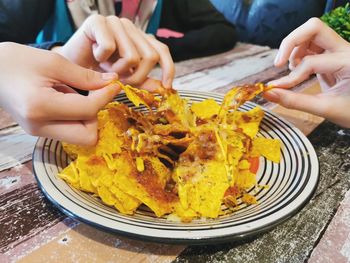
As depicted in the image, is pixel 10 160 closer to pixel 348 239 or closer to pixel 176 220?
pixel 176 220

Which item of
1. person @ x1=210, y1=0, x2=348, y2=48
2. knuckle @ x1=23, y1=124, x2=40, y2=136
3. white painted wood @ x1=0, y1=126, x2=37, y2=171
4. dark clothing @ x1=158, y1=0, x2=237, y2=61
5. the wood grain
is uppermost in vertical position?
knuckle @ x1=23, y1=124, x2=40, y2=136

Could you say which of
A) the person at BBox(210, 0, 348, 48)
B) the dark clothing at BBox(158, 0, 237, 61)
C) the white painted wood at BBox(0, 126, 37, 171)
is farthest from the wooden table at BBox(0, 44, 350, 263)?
the person at BBox(210, 0, 348, 48)

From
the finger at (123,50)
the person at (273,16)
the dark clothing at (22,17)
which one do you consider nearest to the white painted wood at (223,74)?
the finger at (123,50)

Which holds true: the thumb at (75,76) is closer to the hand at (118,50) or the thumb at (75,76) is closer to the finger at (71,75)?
the finger at (71,75)

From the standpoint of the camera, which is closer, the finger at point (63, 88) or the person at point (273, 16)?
the finger at point (63, 88)

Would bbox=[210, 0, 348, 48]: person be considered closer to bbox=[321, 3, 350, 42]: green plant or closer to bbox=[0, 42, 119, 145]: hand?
bbox=[321, 3, 350, 42]: green plant

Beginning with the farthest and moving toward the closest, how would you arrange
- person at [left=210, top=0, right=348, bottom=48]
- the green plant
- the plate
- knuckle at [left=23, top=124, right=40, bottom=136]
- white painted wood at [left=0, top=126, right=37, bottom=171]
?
1. person at [left=210, top=0, right=348, bottom=48]
2. the green plant
3. white painted wood at [left=0, top=126, right=37, bottom=171]
4. knuckle at [left=23, top=124, right=40, bottom=136]
5. the plate

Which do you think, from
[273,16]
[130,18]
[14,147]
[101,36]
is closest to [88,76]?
[101,36]

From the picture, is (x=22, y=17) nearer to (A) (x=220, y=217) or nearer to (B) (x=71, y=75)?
(B) (x=71, y=75)
